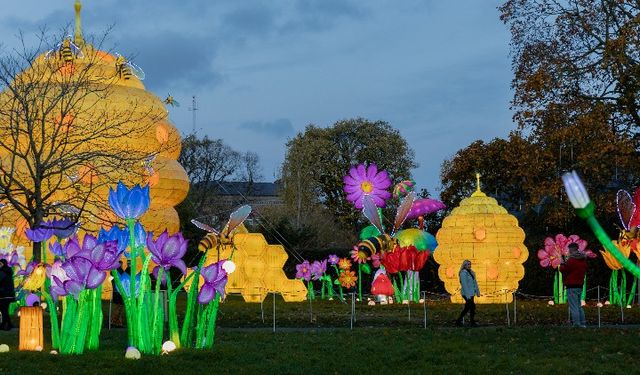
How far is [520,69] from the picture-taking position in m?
26.5

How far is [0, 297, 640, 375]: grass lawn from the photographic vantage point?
1240 centimetres

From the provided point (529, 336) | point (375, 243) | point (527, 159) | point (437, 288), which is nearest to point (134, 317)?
point (529, 336)

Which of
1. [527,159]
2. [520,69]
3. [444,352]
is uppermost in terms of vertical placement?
[520,69]

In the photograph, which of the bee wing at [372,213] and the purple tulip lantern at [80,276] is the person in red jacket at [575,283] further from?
the bee wing at [372,213]

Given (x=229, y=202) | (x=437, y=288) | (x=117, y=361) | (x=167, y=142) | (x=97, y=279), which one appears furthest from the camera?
(x=229, y=202)

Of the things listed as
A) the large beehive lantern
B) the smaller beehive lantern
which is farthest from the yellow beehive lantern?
the smaller beehive lantern

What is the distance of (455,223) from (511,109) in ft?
14.1

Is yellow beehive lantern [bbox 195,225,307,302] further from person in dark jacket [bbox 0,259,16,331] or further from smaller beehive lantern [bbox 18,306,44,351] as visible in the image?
smaller beehive lantern [bbox 18,306,44,351]

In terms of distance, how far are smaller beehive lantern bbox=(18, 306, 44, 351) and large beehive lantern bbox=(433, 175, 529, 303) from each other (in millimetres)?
15860

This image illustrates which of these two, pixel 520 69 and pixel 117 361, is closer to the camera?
pixel 117 361

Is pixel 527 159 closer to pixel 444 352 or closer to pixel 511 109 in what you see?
pixel 511 109

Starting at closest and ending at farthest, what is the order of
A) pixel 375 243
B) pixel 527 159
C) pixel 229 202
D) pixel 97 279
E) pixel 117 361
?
pixel 117 361
pixel 97 279
pixel 527 159
pixel 375 243
pixel 229 202

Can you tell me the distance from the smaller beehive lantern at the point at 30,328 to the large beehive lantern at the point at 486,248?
624 inches

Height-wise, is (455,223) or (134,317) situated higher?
(455,223)
